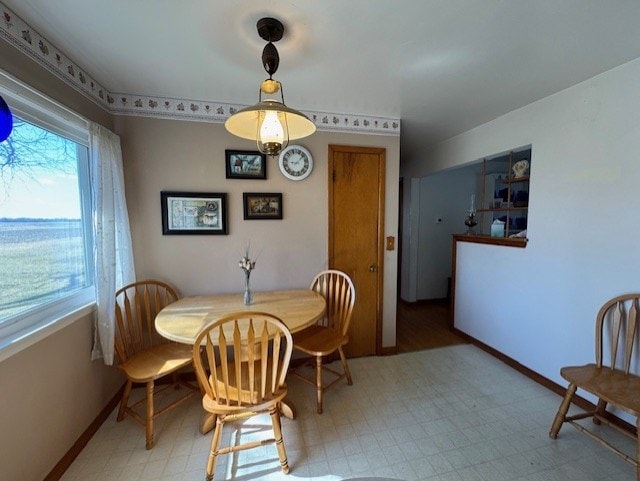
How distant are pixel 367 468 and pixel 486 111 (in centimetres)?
287

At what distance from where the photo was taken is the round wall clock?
2334 millimetres

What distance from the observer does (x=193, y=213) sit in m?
2.22

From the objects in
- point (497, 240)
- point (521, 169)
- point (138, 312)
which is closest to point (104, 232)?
point (138, 312)

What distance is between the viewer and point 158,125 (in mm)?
2135

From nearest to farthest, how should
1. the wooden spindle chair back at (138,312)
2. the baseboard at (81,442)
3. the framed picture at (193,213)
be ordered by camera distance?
the baseboard at (81,442)
the wooden spindle chair back at (138,312)
the framed picture at (193,213)

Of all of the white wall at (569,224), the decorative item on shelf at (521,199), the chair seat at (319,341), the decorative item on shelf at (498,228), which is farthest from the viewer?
the decorative item on shelf at (498,228)

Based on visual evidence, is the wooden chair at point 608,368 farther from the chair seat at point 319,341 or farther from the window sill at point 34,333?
the window sill at point 34,333

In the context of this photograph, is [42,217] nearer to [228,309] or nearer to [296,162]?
[228,309]

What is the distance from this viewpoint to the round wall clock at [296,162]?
233 centimetres

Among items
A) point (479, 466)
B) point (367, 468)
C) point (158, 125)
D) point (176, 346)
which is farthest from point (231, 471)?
point (158, 125)

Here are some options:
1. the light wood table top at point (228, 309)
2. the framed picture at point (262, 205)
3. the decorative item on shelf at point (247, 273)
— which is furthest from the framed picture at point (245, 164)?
the light wood table top at point (228, 309)

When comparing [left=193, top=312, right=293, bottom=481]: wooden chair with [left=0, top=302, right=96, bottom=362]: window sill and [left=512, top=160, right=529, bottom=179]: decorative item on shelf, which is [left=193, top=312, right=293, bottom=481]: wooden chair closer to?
[left=0, top=302, right=96, bottom=362]: window sill

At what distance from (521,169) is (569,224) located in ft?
2.30

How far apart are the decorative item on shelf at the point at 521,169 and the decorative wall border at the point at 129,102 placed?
1154 mm
